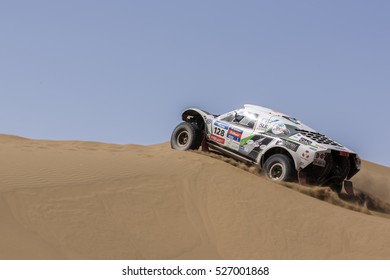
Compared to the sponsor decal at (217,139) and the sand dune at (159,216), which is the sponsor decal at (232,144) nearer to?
the sponsor decal at (217,139)

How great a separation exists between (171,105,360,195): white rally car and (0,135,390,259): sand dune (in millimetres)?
1632

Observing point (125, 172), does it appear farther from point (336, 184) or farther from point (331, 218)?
point (336, 184)

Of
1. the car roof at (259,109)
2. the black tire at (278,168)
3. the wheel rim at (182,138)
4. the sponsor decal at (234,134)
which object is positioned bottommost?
the wheel rim at (182,138)

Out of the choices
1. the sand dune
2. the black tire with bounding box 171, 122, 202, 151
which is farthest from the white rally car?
the sand dune

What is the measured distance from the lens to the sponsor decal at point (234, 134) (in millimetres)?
15238

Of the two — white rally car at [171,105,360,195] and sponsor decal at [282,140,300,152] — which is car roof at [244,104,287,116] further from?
sponsor decal at [282,140,300,152]

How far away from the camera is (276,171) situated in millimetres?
14109

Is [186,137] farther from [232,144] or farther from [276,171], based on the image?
[276,171]

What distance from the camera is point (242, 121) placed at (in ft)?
50.9

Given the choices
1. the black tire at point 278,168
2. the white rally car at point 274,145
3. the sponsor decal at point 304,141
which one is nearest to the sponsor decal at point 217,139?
the white rally car at point 274,145

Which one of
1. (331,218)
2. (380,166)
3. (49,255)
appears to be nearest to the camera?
(49,255)

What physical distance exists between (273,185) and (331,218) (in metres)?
1.57

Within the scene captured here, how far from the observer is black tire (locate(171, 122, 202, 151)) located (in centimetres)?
1584

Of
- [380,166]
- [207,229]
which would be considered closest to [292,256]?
[207,229]
